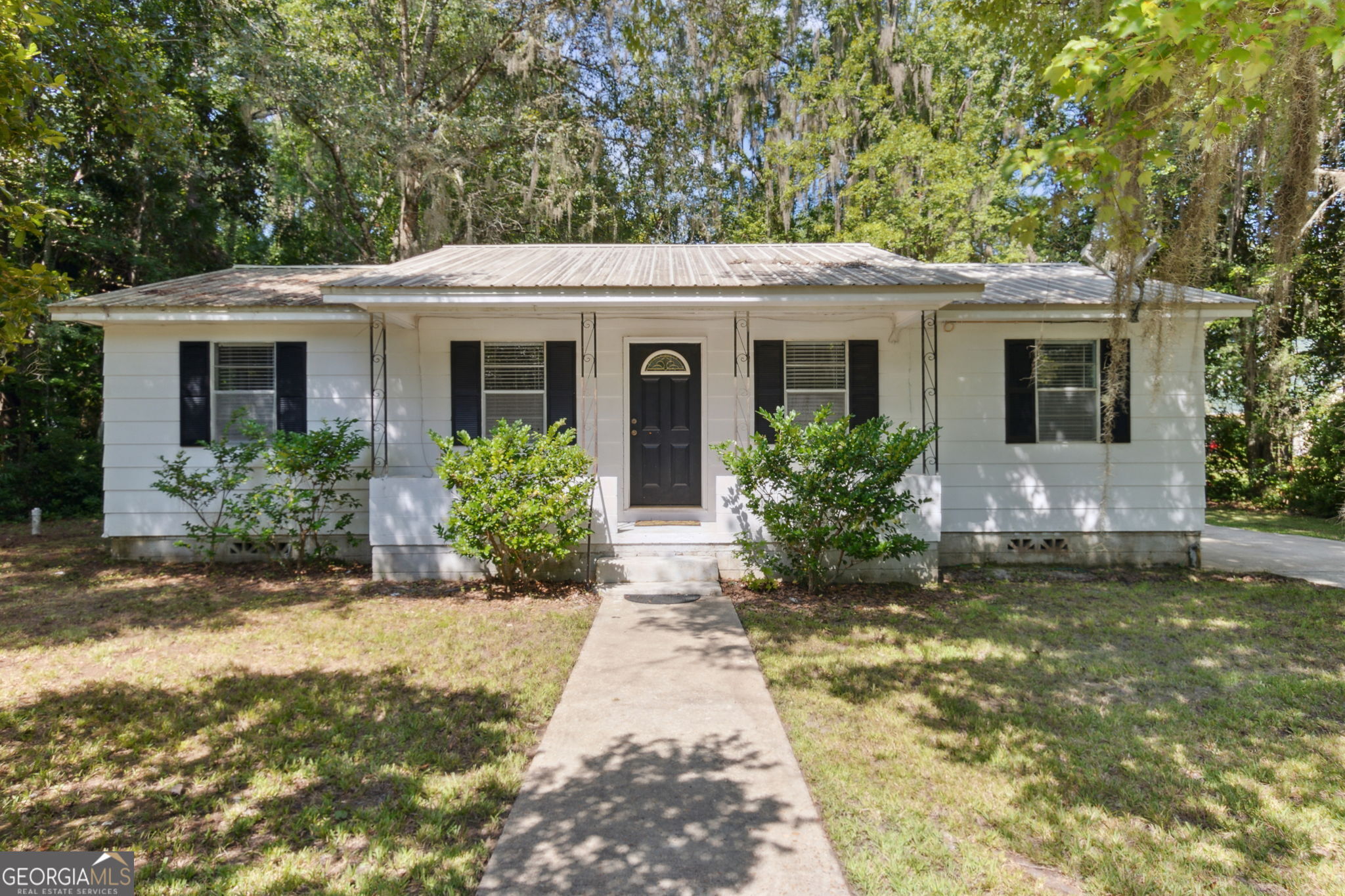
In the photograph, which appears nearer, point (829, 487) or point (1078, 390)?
point (829, 487)

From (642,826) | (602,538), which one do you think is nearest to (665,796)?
(642,826)

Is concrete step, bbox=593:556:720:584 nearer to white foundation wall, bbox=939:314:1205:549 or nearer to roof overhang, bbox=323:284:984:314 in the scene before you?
roof overhang, bbox=323:284:984:314

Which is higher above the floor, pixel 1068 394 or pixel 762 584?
pixel 1068 394

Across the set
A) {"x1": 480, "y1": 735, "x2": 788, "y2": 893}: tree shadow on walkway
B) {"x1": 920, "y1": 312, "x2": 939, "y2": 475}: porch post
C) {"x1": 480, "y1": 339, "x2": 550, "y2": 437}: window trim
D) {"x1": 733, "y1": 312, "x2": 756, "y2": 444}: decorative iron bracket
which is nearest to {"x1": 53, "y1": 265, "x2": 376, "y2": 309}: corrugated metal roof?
{"x1": 480, "y1": 339, "x2": 550, "y2": 437}: window trim

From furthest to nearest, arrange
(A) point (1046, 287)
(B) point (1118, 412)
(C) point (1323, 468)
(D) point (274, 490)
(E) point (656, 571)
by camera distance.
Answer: (C) point (1323, 468), (A) point (1046, 287), (B) point (1118, 412), (D) point (274, 490), (E) point (656, 571)

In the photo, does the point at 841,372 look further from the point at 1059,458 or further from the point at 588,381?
the point at 588,381

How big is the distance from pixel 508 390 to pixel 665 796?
574 centimetres

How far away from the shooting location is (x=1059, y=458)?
7.87 meters

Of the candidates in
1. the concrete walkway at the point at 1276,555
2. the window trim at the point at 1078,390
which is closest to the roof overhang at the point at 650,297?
the window trim at the point at 1078,390

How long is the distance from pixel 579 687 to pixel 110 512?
22.4 feet

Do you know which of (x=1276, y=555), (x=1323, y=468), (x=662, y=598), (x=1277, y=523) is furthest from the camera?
(x=1323, y=468)

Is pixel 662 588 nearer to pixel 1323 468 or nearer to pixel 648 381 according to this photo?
pixel 648 381

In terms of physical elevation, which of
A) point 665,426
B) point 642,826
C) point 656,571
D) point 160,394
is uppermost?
point 160,394

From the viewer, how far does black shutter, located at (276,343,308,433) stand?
25.6 ft
